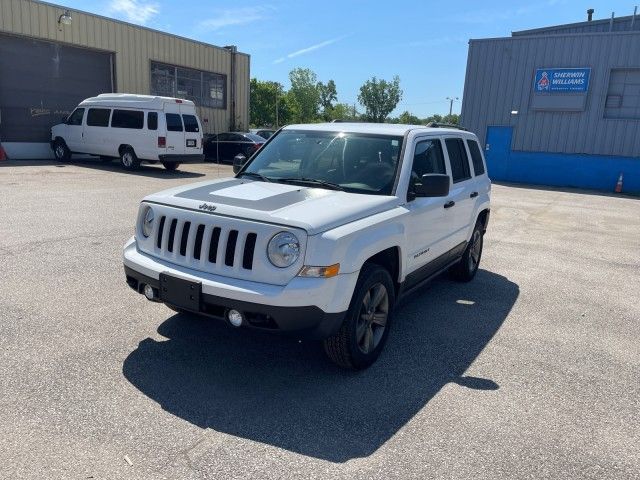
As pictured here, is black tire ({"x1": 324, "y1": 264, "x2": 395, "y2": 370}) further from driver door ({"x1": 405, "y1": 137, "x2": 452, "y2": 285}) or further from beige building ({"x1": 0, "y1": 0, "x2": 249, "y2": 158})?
beige building ({"x1": 0, "y1": 0, "x2": 249, "y2": 158})

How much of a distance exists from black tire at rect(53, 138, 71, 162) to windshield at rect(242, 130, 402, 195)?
16064 mm

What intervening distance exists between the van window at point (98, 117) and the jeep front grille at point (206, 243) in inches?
595

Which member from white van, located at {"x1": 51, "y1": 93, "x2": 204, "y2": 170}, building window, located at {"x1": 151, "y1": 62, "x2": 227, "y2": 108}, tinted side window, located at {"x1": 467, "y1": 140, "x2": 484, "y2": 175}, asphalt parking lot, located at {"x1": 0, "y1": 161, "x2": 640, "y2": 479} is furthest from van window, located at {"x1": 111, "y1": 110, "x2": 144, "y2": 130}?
tinted side window, located at {"x1": 467, "y1": 140, "x2": 484, "y2": 175}

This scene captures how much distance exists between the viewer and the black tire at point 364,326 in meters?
3.58

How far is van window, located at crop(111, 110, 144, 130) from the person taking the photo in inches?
644

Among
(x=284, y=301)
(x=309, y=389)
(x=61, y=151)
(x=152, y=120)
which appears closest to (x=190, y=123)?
(x=152, y=120)

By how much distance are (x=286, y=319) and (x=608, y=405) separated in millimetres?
2338

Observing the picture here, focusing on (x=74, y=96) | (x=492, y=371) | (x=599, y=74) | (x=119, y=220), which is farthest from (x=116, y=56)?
(x=492, y=371)

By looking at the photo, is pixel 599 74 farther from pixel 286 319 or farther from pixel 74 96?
pixel 286 319

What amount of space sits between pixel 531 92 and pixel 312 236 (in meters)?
22.4

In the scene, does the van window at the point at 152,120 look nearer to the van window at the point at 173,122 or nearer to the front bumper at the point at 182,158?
the van window at the point at 173,122

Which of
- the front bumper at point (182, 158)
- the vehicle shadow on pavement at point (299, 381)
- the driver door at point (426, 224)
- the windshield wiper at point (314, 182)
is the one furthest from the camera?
the front bumper at point (182, 158)

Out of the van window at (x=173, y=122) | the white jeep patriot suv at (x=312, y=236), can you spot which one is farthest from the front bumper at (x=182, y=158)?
the white jeep patriot suv at (x=312, y=236)

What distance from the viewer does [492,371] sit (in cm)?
398
